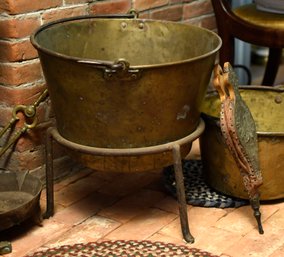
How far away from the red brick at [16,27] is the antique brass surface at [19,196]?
0.50 metres

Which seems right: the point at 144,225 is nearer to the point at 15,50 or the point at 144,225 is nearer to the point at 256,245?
the point at 256,245

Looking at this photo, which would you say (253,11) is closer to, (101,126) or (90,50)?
(90,50)

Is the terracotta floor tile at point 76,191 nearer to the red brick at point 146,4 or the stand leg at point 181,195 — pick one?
the stand leg at point 181,195

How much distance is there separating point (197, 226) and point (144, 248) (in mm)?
253

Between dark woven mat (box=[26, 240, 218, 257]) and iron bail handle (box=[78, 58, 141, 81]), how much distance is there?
1.87ft

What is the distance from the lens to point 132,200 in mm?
2518

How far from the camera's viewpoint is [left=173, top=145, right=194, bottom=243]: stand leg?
7.06 feet

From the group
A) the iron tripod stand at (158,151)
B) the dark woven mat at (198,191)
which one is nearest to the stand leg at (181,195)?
the iron tripod stand at (158,151)

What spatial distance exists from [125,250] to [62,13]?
3.06 ft

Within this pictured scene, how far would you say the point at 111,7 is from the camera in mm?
2678

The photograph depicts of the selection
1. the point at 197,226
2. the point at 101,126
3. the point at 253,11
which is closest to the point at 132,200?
the point at 197,226

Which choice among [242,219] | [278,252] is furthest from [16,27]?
[278,252]

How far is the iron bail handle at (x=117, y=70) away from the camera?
1954 millimetres

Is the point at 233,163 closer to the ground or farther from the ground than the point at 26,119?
closer to the ground
